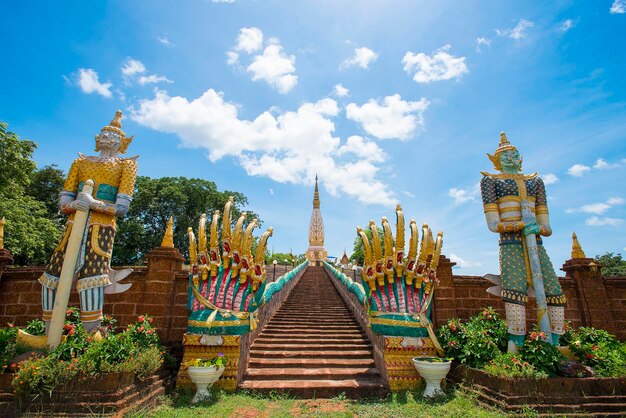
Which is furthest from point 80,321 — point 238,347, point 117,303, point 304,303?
point 304,303

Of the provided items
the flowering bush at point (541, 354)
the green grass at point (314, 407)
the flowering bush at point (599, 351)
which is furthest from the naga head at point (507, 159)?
the green grass at point (314, 407)

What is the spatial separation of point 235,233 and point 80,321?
10.4ft

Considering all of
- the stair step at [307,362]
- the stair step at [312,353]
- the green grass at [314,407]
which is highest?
the stair step at [312,353]

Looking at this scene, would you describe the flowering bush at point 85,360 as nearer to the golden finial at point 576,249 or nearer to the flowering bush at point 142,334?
the flowering bush at point 142,334

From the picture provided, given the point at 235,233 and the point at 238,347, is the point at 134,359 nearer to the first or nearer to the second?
the point at 238,347

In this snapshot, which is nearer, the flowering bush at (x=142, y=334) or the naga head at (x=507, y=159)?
the flowering bush at (x=142, y=334)

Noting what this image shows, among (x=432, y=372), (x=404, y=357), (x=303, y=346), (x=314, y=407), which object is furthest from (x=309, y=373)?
(x=432, y=372)

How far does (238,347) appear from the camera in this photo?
556 centimetres

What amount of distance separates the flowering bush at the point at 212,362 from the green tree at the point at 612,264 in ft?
103

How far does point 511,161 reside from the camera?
6418 mm

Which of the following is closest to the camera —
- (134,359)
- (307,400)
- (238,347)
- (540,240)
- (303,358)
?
(134,359)

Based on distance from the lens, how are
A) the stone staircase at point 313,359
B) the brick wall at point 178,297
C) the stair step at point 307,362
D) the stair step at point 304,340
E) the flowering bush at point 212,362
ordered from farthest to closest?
1. the stair step at point 304,340
2. the brick wall at point 178,297
3. the stair step at point 307,362
4. the stone staircase at point 313,359
5. the flowering bush at point 212,362

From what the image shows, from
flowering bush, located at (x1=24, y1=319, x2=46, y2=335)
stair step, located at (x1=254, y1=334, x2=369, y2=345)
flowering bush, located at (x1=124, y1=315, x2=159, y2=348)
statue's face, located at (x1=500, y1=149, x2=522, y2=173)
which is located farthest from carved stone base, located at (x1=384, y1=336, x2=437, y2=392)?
flowering bush, located at (x1=24, y1=319, x2=46, y2=335)

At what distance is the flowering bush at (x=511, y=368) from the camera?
4.70 metres
